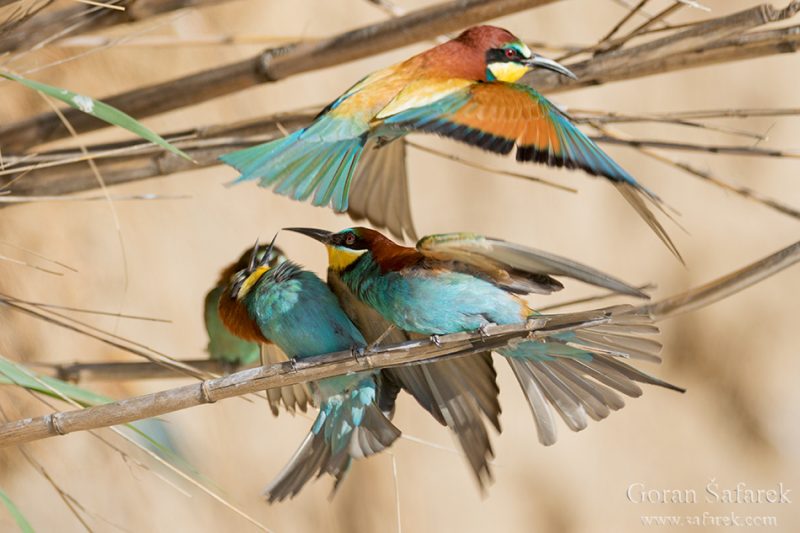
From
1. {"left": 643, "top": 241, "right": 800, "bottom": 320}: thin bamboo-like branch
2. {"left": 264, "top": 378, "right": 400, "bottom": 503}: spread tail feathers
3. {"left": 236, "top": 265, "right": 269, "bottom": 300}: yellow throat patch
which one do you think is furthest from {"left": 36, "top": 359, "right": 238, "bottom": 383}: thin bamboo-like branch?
{"left": 643, "top": 241, "right": 800, "bottom": 320}: thin bamboo-like branch

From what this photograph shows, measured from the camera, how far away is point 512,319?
1.20 m

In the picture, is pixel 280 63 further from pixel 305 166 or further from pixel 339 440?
pixel 339 440

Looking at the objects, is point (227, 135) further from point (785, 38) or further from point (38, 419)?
point (785, 38)

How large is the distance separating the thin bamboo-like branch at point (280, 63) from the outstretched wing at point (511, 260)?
33cm

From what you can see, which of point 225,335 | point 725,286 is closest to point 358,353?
point 725,286

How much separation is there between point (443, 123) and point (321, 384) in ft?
1.37

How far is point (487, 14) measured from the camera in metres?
1.31

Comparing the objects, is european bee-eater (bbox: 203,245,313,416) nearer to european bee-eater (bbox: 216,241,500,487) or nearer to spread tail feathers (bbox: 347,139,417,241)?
spread tail feathers (bbox: 347,139,417,241)

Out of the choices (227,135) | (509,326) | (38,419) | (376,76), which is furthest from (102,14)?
(509,326)

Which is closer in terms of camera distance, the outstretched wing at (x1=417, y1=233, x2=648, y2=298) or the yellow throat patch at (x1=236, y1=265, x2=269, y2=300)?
the outstretched wing at (x1=417, y1=233, x2=648, y2=298)

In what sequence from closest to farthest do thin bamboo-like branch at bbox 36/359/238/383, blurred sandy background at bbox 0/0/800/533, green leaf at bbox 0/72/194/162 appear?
green leaf at bbox 0/72/194/162, thin bamboo-like branch at bbox 36/359/238/383, blurred sandy background at bbox 0/0/800/533

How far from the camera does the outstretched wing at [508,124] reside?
1.07 meters

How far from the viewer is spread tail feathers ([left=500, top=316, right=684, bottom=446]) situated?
1145 millimetres

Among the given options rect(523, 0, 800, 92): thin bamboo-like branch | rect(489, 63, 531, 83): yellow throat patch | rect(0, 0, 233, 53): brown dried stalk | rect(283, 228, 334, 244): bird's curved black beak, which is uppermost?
rect(0, 0, 233, 53): brown dried stalk
